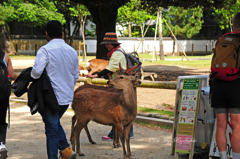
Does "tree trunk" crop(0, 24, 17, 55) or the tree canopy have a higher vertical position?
the tree canopy

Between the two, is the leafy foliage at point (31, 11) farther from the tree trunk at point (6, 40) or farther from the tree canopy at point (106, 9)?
the tree canopy at point (106, 9)

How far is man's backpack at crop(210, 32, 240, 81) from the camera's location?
15.9 feet

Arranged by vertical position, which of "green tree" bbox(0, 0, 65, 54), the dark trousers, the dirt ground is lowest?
the dirt ground

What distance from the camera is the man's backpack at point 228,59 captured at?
15.9ft

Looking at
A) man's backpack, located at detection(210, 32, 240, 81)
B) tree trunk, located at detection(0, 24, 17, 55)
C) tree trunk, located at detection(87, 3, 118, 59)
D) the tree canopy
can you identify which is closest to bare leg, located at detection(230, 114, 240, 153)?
man's backpack, located at detection(210, 32, 240, 81)

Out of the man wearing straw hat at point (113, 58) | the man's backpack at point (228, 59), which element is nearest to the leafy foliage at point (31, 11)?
the man wearing straw hat at point (113, 58)

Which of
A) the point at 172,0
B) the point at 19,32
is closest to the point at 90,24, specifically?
the point at 19,32

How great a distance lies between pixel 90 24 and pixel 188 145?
157ft

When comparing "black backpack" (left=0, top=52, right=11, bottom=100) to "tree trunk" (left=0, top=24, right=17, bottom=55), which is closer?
"black backpack" (left=0, top=52, right=11, bottom=100)

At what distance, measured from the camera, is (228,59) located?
4.89 meters

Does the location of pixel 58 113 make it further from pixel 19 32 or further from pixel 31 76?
pixel 19 32

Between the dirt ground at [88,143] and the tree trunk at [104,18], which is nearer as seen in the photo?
the dirt ground at [88,143]

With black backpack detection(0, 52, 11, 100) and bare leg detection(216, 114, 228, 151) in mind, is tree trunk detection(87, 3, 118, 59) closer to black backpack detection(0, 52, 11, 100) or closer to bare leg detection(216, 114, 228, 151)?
black backpack detection(0, 52, 11, 100)

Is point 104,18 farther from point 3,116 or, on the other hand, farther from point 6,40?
point 6,40
